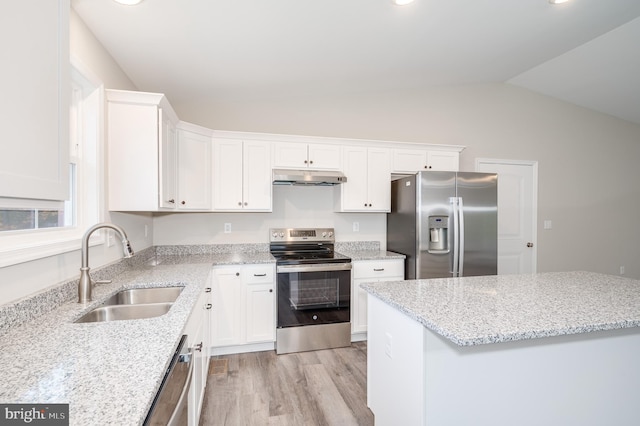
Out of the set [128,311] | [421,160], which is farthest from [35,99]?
[421,160]

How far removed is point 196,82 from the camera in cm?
283

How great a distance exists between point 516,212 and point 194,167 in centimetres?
405

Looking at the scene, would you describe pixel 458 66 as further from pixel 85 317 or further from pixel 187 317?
pixel 85 317

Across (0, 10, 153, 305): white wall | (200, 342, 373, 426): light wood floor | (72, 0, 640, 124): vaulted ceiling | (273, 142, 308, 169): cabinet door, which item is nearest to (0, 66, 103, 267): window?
(0, 10, 153, 305): white wall

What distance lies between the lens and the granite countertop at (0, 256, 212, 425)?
0.72m

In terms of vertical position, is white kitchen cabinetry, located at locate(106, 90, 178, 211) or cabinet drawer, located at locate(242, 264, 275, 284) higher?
white kitchen cabinetry, located at locate(106, 90, 178, 211)

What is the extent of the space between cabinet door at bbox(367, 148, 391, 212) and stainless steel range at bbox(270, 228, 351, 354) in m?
0.75

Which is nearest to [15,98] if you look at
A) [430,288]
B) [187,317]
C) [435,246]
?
[187,317]

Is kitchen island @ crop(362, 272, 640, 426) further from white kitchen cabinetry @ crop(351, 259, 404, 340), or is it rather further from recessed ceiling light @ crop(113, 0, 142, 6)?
recessed ceiling light @ crop(113, 0, 142, 6)

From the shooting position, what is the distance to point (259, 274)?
284 centimetres

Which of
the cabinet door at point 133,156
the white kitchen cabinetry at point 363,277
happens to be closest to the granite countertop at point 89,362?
the cabinet door at point 133,156

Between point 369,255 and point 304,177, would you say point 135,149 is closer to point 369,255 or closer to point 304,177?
point 304,177

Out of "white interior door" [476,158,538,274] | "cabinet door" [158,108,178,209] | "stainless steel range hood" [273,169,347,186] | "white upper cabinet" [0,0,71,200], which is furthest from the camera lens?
"white interior door" [476,158,538,274]

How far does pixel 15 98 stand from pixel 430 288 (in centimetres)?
183
